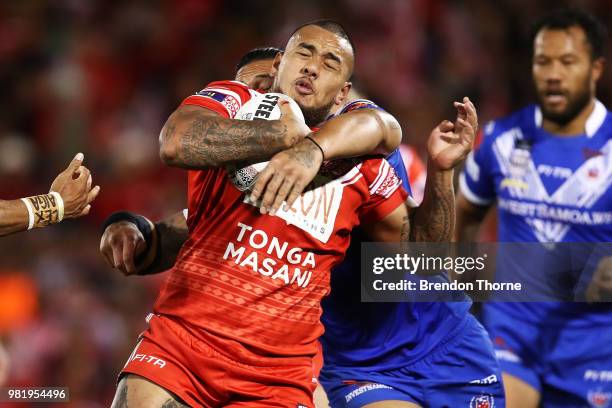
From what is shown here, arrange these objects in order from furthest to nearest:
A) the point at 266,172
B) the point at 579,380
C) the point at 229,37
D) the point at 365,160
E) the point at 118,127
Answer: the point at 229,37 < the point at 118,127 < the point at 579,380 < the point at 365,160 < the point at 266,172

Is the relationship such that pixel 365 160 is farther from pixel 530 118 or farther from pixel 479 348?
pixel 530 118

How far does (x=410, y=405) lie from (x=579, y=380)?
168cm

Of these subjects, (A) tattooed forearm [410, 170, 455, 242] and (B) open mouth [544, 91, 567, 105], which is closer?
(A) tattooed forearm [410, 170, 455, 242]

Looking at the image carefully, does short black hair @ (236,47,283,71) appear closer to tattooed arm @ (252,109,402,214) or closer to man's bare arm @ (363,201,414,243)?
tattooed arm @ (252,109,402,214)

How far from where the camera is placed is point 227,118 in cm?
354

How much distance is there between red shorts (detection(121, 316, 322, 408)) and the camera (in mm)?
3590

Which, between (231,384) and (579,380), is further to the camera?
(579,380)

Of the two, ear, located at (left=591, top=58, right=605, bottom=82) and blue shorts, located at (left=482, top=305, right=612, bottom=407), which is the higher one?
ear, located at (left=591, top=58, right=605, bottom=82)

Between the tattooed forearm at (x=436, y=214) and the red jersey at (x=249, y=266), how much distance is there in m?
0.46

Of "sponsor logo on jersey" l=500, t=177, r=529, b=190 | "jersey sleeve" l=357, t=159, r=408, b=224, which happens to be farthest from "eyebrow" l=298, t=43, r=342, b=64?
"sponsor logo on jersey" l=500, t=177, r=529, b=190

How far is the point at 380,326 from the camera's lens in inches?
177

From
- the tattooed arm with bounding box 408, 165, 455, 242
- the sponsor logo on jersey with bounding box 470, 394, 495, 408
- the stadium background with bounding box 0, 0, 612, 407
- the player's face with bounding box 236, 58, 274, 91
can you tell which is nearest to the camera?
the tattooed arm with bounding box 408, 165, 455, 242

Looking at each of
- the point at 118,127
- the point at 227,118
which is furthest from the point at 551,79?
the point at 118,127

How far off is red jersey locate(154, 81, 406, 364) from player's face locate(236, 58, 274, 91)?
0.51 meters
